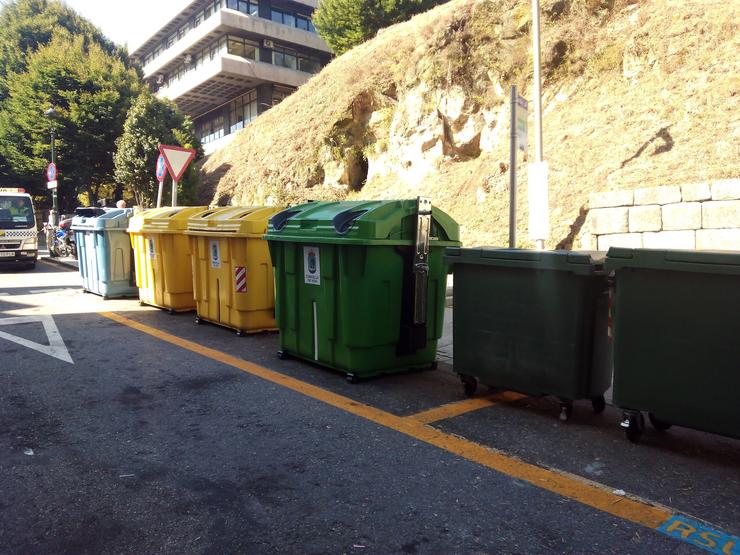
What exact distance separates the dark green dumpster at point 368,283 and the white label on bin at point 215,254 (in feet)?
6.30

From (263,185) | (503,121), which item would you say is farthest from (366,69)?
(503,121)

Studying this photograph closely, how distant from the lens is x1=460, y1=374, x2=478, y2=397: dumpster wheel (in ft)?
14.9

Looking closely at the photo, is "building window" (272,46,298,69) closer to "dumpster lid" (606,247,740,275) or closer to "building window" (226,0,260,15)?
"building window" (226,0,260,15)

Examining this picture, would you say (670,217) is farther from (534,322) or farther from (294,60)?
(294,60)

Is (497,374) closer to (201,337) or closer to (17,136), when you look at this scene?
(201,337)

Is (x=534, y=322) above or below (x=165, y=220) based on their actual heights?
below

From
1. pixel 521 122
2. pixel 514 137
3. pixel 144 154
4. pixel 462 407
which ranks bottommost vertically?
pixel 462 407

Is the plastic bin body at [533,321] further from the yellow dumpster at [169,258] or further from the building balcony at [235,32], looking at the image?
the building balcony at [235,32]

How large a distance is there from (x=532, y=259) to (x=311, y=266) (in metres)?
2.21

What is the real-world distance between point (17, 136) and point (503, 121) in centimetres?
2792

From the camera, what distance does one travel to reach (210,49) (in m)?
42.6

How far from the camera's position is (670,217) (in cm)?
895

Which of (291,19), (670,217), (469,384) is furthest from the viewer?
(291,19)

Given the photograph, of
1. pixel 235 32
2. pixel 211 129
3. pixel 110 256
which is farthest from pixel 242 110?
pixel 110 256
